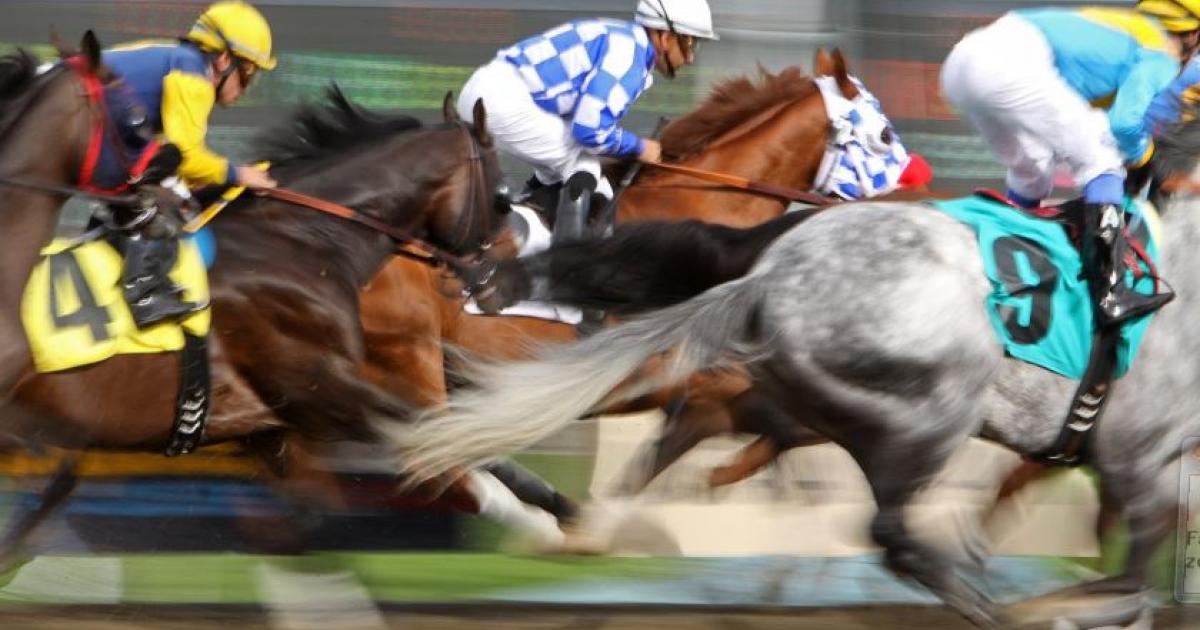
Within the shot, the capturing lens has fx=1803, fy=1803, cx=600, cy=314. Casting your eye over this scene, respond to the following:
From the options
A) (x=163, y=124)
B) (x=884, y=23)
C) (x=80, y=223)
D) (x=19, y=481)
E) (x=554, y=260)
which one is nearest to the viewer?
(x=554, y=260)

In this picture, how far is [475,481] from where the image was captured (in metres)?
5.20

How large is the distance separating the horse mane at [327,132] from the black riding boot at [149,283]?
0.92 meters

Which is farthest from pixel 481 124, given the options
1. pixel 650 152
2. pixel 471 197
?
pixel 650 152

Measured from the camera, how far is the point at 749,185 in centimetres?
567

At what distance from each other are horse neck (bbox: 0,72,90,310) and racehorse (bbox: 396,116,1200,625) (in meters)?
1.01

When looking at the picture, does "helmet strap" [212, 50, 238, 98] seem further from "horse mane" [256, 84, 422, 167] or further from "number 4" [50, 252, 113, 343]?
"number 4" [50, 252, 113, 343]

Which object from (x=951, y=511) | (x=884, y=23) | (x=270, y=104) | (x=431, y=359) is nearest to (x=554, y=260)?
(x=431, y=359)

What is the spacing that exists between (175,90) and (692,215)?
1766 mm

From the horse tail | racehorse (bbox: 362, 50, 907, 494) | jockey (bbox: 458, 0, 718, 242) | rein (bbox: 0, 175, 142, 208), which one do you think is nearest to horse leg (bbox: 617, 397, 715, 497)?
racehorse (bbox: 362, 50, 907, 494)

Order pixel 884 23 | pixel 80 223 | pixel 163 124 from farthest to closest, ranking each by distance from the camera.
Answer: pixel 884 23
pixel 80 223
pixel 163 124

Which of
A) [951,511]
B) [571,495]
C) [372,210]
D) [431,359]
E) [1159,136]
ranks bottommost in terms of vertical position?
[571,495]

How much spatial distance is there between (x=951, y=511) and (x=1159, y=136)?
1.21m

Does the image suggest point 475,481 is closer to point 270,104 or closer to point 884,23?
point 270,104

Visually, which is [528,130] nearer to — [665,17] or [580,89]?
[580,89]
